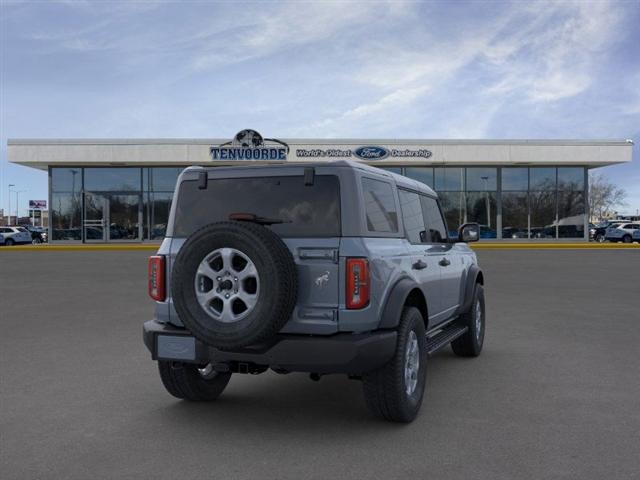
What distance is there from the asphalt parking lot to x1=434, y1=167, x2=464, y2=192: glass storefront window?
30.6 meters

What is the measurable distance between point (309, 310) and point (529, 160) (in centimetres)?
3599

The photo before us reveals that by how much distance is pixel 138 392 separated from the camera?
18.9 ft

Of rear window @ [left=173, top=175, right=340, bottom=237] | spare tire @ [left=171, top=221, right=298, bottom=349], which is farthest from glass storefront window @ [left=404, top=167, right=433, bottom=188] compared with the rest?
spare tire @ [left=171, top=221, right=298, bottom=349]

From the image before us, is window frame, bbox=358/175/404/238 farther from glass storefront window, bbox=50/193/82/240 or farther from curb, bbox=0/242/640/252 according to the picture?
glass storefront window, bbox=50/193/82/240

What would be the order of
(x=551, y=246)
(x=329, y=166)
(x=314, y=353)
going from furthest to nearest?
1. (x=551, y=246)
2. (x=329, y=166)
3. (x=314, y=353)

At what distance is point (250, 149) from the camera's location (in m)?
35.7

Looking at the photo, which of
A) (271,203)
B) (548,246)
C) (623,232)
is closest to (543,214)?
(548,246)

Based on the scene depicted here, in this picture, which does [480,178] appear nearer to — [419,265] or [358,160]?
[358,160]

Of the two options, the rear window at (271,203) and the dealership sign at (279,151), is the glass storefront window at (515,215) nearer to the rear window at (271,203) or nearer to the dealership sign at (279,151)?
the dealership sign at (279,151)

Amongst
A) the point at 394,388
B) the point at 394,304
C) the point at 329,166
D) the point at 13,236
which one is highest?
the point at 329,166

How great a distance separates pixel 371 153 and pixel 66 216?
1863 centimetres

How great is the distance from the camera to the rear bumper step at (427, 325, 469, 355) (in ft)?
18.3

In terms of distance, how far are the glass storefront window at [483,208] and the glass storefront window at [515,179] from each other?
1.03m

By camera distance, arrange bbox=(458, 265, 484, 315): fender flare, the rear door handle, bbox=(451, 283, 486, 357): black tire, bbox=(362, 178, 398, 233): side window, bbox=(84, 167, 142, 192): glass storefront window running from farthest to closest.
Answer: bbox=(84, 167, 142, 192): glass storefront window < bbox=(451, 283, 486, 357): black tire < bbox=(458, 265, 484, 315): fender flare < the rear door handle < bbox=(362, 178, 398, 233): side window
